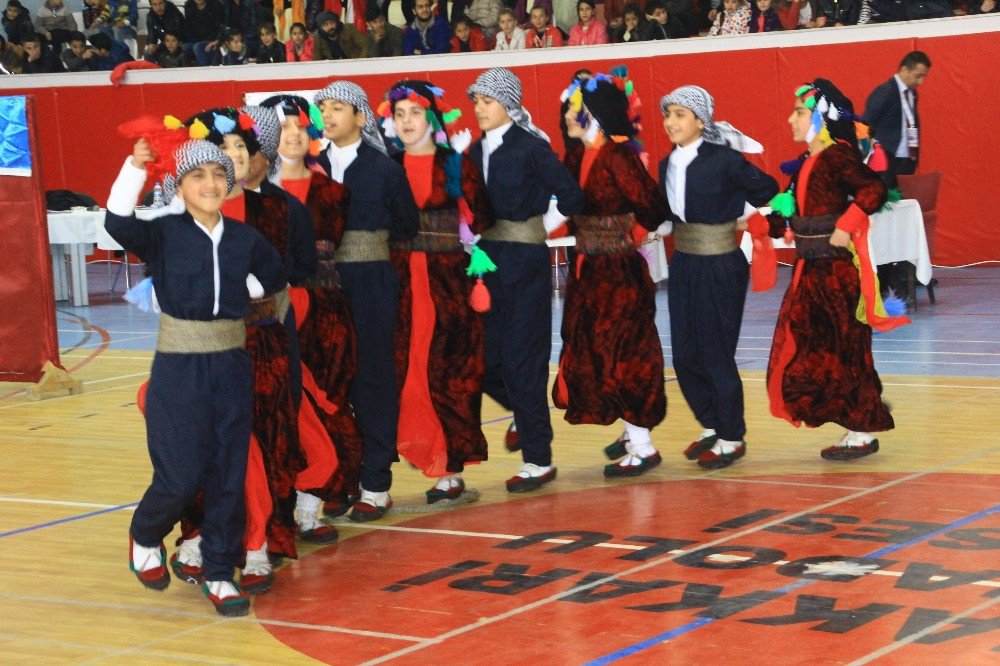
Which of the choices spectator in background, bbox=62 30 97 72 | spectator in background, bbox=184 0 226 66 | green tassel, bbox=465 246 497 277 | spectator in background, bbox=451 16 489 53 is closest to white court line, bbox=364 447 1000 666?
green tassel, bbox=465 246 497 277

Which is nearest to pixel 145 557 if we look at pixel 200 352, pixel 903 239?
pixel 200 352

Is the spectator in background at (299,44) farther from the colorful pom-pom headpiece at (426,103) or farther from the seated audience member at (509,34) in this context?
the colorful pom-pom headpiece at (426,103)

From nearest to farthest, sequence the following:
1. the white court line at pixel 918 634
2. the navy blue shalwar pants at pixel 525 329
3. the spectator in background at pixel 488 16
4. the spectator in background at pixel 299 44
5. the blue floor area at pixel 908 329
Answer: the white court line at pixel 918 634
the navy blue shalwar pants at pixel 525 329
the blue floor area at pixel 908 329
the spectator in background at pixel 488 16
the spectator in background at pixel 299 44

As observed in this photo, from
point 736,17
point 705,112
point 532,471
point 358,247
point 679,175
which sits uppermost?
point 736,17

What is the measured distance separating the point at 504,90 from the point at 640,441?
4.93ft

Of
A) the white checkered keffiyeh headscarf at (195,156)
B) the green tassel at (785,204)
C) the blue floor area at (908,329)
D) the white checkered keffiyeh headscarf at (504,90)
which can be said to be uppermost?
the white checkered keffiyeh headscarf at (504,90)

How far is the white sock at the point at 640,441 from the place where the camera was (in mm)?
6082

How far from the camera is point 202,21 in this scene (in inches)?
697

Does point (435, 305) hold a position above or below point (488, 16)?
below

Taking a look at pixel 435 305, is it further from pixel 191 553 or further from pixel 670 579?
Answer: pixel 670 579

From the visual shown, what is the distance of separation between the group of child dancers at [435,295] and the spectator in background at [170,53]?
468 inches

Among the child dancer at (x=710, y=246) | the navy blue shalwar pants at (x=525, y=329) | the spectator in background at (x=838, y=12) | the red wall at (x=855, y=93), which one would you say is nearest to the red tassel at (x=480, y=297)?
the navy blue shalwar pants at (x=525, y=329)

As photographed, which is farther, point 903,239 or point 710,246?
point 903,239

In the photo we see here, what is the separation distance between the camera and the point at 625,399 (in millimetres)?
6074
